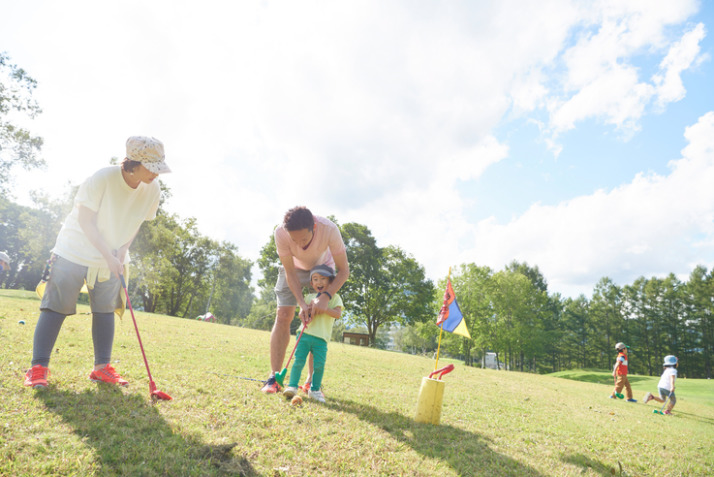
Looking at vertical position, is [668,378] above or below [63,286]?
below

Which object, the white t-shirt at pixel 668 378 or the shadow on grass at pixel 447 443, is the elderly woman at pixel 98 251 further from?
the white t-shirt at pixel 668 378

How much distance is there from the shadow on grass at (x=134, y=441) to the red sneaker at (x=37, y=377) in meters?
0.12

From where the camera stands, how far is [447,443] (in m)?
3.17

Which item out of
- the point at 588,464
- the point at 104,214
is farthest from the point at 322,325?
the point at 588,464

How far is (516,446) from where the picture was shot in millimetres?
3471

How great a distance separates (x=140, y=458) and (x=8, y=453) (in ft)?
2.14

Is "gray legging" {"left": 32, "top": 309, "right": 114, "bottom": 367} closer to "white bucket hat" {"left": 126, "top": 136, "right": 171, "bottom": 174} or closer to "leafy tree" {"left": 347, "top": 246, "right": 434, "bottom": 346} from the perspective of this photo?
"white bucket hat" {"left": 126, "top": 136, "right": 171, "bottom": 174}

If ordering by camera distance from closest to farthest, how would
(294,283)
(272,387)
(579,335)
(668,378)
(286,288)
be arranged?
(272,387), (294,283), (286,288), (668,378), (579,335)

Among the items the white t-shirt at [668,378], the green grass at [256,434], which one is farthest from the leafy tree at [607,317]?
the green grass at [256,434]

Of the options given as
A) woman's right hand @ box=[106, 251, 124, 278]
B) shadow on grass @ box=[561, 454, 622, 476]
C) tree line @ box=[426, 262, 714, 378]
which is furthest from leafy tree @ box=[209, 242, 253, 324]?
shadow on grass @ box=[561, 454, 622, 476]

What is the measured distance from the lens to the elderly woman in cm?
324

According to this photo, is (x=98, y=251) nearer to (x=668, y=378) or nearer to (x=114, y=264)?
(x=114, y=264)

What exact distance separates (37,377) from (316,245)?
2763 mm

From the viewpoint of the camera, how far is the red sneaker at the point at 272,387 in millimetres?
4020
